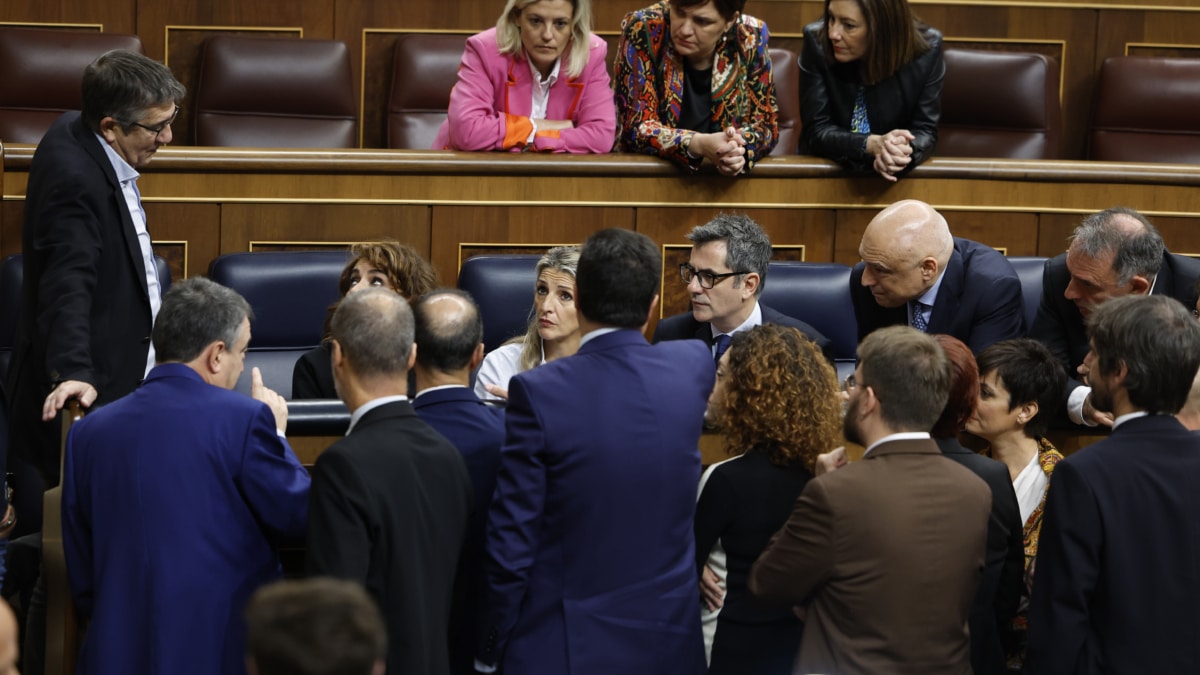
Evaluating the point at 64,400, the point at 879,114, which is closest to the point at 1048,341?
the point at 879,114

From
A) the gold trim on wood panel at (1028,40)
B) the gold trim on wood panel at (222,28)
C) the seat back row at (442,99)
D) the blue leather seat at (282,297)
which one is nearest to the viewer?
the blue leather seat at (282,297)

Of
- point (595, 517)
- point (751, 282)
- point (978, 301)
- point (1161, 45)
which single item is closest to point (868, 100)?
point (978, 301)

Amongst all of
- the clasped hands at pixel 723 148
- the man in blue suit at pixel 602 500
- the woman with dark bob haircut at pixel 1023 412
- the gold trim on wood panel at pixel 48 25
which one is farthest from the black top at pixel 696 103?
the gold trim on wood panel at pixel 48 25

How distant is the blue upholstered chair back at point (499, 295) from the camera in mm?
3498

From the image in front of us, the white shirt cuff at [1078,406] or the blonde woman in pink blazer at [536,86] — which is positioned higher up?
the blonde woman in pink blazer at [536,86]

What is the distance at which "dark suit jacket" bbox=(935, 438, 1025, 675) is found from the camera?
224cm

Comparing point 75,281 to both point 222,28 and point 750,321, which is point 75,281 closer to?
point 750,321

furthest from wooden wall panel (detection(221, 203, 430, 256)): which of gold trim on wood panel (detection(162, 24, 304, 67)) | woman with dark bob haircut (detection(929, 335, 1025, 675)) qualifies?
woman with dark bob haircut (detection(929, 335, 1025, 675))

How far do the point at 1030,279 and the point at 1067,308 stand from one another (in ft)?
1.80

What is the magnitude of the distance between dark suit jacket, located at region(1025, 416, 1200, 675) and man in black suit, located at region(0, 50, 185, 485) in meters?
1.73

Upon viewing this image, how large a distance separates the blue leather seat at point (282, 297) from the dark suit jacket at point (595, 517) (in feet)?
5.00

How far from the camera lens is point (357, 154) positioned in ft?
12.2

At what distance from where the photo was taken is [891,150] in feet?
12.4

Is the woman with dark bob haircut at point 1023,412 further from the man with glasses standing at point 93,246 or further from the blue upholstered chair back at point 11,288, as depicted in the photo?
the blue upholstered chair back at point 11,288
